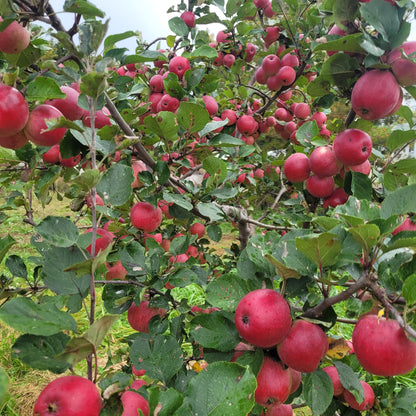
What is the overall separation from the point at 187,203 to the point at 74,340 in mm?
538

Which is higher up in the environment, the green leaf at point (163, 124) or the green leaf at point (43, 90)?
the green leaf at point (43, 90)

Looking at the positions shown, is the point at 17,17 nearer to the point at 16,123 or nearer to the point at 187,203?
the point at 16,123

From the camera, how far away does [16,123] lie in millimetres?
577

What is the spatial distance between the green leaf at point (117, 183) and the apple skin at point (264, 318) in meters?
0.31

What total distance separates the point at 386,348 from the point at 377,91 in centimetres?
54

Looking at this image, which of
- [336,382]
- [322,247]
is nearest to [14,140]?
[322,247]

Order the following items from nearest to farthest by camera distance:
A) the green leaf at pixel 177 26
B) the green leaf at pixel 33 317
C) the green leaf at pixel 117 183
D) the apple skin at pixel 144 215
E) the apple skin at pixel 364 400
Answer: the green leaf at pixel 33 317 < the green leaf at pixel 117 183 < the apple skin at pixel 364 400 < the apple skin at pixel 144 215 < the green leaf at pixel 177 26

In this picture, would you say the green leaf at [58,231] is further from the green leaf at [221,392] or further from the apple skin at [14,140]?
the green leaf at [221,392]

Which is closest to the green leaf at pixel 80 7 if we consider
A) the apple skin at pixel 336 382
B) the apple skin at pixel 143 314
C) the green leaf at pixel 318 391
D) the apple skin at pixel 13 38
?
the apple skin at pixel 13 38

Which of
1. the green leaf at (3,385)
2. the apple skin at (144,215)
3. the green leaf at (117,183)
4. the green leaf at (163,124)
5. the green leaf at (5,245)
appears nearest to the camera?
the green leaf at (3,385)

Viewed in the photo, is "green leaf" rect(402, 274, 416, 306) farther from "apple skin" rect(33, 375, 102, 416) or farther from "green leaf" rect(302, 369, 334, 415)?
"apple skin" rect(33, 375, 102, 416)

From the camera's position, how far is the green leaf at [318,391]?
23.4 inches

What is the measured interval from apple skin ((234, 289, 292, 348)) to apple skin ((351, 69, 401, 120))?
495 mm

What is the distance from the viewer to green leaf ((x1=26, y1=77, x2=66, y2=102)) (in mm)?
561
